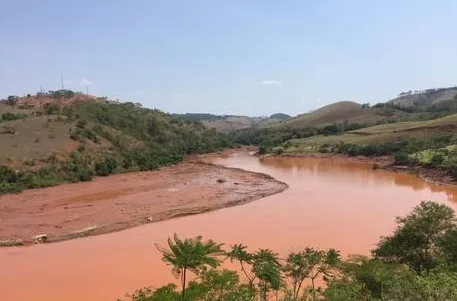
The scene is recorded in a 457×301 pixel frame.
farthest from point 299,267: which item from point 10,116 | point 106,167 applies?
point 10,116

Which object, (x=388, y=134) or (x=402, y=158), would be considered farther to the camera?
(x=388, y=134)

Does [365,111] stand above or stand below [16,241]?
above

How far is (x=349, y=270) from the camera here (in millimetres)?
16922

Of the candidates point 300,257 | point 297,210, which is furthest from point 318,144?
point 300,257

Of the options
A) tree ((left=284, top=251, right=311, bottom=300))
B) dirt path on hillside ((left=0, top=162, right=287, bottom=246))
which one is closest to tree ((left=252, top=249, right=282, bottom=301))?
tree ((left=284, top=251, right=311, bottom=300))

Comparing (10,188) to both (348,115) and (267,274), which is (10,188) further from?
(348,115)

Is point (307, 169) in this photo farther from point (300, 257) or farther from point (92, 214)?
point (300, 257)

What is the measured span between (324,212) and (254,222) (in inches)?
262

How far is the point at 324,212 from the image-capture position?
4006cm

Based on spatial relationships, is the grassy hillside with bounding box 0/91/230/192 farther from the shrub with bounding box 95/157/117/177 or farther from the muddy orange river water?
the muddy orange river water

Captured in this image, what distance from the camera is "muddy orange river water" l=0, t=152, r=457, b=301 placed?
24.0m

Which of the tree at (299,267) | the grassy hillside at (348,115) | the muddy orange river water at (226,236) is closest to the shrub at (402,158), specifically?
the muddy orange river water at (226,236)

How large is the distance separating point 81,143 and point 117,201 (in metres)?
25.1

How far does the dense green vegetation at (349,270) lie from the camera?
13.2 metres
